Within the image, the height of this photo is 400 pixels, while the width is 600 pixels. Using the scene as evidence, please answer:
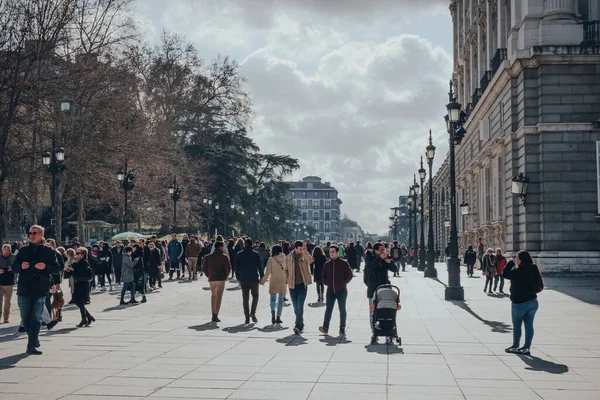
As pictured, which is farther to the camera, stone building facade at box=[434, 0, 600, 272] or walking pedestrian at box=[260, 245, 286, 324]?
stone building facade at box=[434, 0, 600, 272]

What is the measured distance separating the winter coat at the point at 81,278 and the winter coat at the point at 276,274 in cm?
350

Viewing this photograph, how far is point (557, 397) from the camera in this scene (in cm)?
890

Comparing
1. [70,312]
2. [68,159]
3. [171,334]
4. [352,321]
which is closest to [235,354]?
[171,334]

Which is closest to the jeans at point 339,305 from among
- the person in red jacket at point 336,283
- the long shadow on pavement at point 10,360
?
the person in red jacket at point 336,283

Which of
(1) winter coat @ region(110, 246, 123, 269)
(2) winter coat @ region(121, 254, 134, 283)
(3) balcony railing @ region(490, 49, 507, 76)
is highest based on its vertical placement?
(3) balcony railing @ region(490, 49, 507, 76)

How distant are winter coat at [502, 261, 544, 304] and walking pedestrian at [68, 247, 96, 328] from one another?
839 centimetres

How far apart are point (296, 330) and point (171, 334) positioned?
2.23 metres

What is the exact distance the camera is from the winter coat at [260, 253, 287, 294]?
1714cm

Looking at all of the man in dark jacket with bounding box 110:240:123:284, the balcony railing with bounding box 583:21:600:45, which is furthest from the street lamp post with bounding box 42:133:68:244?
the balcony railing with bounding box 583:21:600:45

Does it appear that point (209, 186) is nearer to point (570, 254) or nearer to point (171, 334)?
point (570, 254)

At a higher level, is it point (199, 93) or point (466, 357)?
point (199, 93)

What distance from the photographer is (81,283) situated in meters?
17.1

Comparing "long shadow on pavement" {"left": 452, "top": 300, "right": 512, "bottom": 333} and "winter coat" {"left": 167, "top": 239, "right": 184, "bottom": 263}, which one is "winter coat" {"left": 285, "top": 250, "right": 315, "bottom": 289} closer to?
"long shadow on pavement" {"left": 452, "top": 300, "right": 512, "bottom": 333}

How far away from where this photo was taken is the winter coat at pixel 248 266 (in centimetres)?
1789
